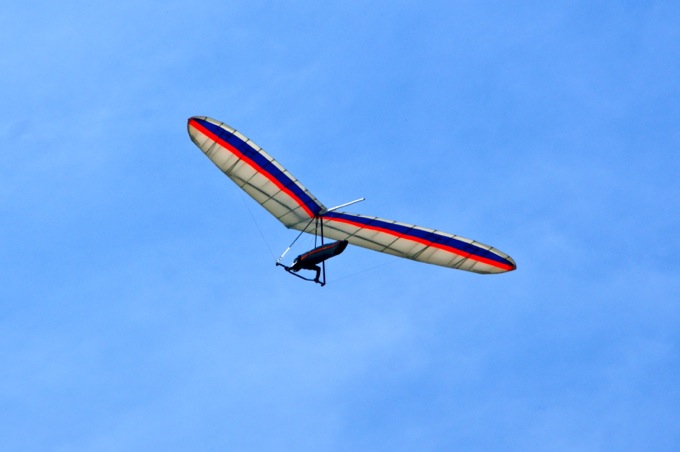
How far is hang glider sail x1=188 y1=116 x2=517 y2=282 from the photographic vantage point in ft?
172

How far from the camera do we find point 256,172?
178ft

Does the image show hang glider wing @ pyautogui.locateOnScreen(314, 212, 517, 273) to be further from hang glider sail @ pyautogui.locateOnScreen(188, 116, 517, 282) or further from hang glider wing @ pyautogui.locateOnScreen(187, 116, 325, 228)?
hang glider wing @ pyautogui.locateOnScreen(187, 116, 325, 228)

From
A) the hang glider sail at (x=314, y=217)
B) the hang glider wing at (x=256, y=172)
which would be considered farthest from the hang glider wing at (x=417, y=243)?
the hang glider wing at (x=256, y=172)

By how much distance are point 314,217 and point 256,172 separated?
4.18 metres

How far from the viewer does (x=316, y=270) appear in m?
55.2

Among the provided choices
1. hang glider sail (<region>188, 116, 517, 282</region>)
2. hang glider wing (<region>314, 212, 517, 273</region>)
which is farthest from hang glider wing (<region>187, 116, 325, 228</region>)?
hang glider wing (<region>314, 212, 517, 273</region>)

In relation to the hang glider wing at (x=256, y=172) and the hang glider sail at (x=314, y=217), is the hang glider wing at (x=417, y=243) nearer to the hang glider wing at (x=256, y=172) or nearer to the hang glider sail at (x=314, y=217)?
the hang glider sail at (x=314, y=217)

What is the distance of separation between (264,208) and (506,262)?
1275 cm

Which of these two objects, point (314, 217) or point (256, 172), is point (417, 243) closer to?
point (314, 217)

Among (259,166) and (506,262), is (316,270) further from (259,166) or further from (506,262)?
(506,262)

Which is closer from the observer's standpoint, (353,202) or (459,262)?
(353,202)

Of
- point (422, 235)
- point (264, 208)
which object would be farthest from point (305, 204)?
point (422, 235)

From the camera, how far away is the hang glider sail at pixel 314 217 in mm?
52531

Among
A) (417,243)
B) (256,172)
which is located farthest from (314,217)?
(417,243)
